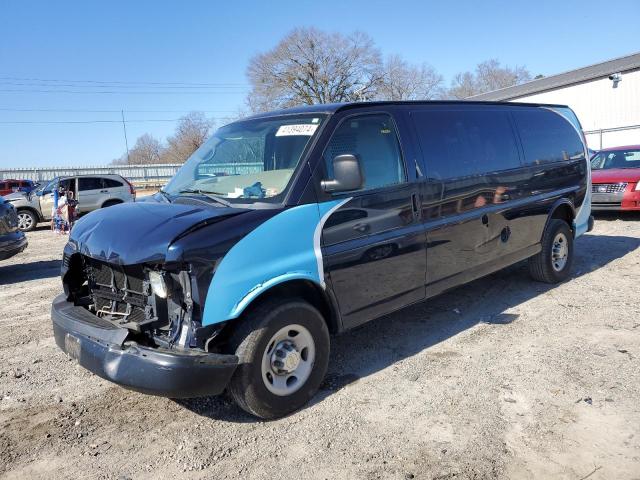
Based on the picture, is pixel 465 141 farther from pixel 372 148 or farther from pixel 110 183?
pixel 110 183

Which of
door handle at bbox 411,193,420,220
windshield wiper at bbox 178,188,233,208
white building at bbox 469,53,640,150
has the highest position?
white building at bbox 469,53,640,150

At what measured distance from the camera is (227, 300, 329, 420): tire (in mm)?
3283

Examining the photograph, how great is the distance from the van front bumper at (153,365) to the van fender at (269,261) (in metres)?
0.25

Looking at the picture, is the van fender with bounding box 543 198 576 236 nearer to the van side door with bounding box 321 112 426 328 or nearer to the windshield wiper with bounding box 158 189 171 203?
the van side door with bounding box 321 112 426 328

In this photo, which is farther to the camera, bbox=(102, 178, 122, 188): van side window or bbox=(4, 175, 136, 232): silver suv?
bbox=(102, 178, 122, 188): van side window

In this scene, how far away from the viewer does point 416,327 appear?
525 cm

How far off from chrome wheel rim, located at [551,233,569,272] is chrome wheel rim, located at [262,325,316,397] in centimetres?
411

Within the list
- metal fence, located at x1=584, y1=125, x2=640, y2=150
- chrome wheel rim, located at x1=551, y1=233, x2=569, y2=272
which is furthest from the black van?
metal fence, located at x1=584, y1=125, x2=640, y2=150

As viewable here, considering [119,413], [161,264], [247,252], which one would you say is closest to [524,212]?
[247,252]

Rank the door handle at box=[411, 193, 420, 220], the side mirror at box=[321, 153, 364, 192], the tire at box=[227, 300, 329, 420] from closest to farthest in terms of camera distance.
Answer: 1. the tire at box=[227, 300, 329, 420]
2. the side mirror at box=[321, 153, 364, 192]
3. the door handle at box=[411, 193, 420, 220]

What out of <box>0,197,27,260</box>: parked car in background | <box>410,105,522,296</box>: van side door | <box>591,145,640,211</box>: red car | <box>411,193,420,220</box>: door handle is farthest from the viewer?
<box>591,145,640,211</box>: red car

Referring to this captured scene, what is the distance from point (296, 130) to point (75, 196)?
14.7 m

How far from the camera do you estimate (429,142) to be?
182 inches

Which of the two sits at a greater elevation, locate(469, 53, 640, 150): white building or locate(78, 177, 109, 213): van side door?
locate(469, 53, 640, 150): white building
